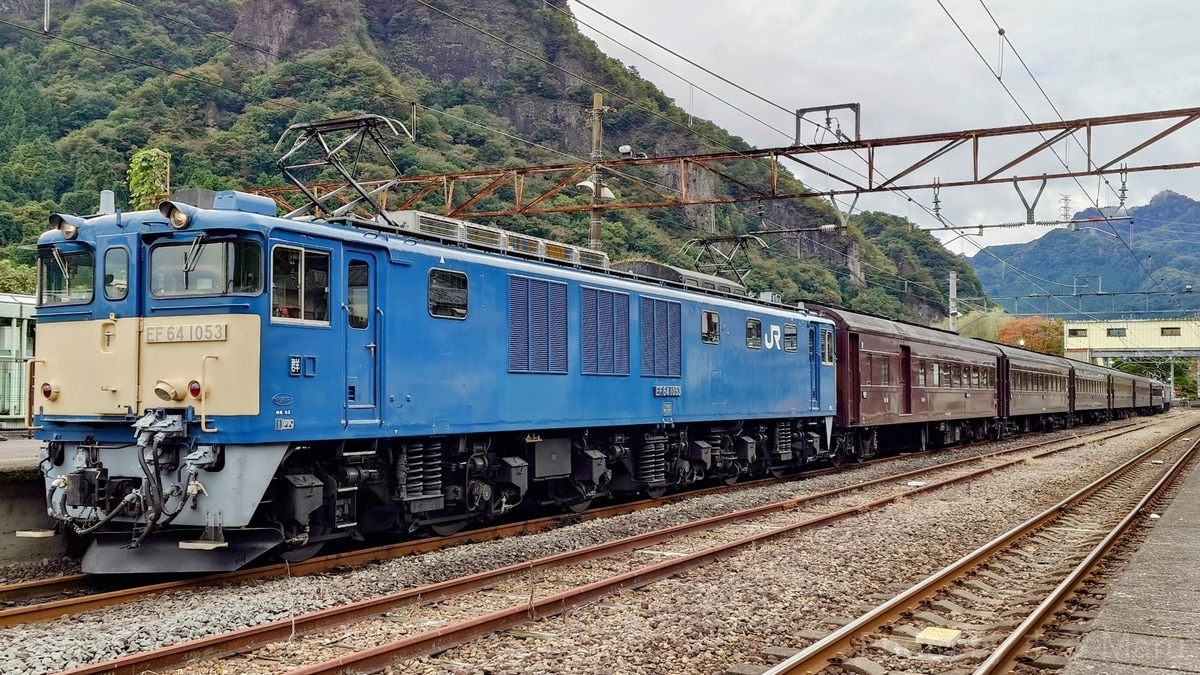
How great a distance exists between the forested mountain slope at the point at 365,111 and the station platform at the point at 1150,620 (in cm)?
2524

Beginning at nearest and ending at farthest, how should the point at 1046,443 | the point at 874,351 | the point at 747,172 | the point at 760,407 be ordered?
1. the point at 760,407
2. the point at 874,351
3. the point at 1046,443
4. the point at 747,172

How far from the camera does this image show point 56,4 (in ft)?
363

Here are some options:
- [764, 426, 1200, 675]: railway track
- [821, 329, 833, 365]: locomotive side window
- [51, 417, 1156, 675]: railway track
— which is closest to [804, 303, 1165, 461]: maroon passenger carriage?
[821, 329, 833, 365]: locomotive side window

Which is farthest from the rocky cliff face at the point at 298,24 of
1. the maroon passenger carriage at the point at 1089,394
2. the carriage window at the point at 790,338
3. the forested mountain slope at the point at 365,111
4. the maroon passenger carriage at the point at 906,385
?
the carriage window at the point at 790,338

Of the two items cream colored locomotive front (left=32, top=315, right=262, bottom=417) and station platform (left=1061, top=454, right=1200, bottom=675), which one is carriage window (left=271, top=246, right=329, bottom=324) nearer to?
cream colored locomotive front (left=32, top=315, right=262, bottom=417)

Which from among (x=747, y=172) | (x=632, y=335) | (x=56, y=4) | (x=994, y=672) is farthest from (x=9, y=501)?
(x=56, y=4)

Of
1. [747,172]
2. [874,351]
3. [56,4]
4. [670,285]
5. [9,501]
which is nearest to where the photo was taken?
[9,501]

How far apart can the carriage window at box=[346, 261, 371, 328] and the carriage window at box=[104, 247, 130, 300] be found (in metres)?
2.19

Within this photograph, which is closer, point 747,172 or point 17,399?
point 17,399

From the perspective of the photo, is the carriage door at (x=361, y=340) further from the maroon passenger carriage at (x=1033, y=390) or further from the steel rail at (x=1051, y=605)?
the maroon passenger carriage at (x=1033, y=390)

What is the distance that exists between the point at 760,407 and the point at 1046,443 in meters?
19.9

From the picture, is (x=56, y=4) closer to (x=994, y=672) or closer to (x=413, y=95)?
(x=413, y=95)

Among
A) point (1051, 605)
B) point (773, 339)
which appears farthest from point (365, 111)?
point (1051, 605)

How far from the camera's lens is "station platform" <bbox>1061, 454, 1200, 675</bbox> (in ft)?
23.8
